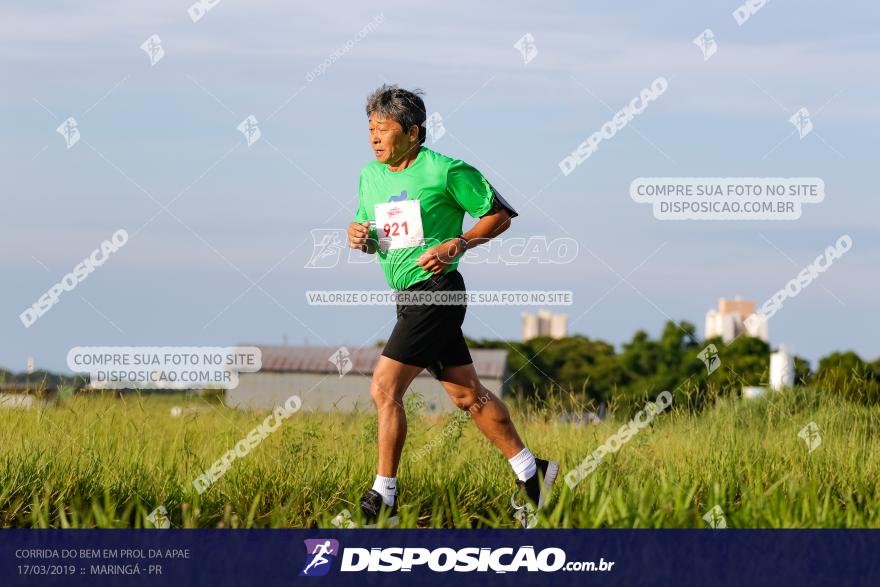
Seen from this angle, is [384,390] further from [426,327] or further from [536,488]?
[536,488]

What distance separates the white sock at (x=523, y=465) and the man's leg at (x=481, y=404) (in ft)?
0.08

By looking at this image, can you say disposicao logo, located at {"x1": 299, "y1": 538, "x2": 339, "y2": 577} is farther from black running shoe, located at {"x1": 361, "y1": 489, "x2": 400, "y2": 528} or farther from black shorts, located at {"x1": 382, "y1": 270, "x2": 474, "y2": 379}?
black shorts, located at {"x1": 382, "y1": 270, "x2": 474, "y2": 379}

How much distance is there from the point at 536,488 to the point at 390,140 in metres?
2.27

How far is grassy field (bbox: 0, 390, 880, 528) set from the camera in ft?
21.0

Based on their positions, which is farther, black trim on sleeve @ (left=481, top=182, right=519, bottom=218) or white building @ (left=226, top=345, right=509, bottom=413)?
white building @ (left=226, top=345, right=509, bottom=413)

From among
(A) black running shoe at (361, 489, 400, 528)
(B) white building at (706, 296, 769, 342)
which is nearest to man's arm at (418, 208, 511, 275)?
(A) black running shoe at (361, 489, 400, 528)

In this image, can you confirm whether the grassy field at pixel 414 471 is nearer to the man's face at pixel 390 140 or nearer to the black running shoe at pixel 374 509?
the black running shoe at pixel 374 509

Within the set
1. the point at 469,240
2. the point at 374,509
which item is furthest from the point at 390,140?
the point at 374,509

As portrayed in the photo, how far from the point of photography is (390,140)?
636 cm

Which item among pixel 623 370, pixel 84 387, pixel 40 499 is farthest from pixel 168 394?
pixel 623 370

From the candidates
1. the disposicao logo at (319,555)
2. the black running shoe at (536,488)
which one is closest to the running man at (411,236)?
the disposicao logo at (319,555)

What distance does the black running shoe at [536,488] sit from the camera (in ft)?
21.9

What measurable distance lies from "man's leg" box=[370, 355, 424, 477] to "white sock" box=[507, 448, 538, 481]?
749 mm

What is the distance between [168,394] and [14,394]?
1.07 meters
